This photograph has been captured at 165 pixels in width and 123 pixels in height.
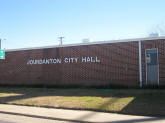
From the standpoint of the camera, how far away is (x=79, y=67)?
16.5 m

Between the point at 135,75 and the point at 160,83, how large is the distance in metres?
1.79

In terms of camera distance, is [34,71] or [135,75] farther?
[34,71]

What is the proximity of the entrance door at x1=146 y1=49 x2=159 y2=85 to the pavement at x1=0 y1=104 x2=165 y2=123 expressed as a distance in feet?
24.9

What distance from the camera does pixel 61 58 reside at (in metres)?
17.2

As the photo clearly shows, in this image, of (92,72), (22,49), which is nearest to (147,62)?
(92,72)

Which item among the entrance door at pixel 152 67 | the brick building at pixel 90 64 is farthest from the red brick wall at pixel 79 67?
the entrance door at pixel 152 67

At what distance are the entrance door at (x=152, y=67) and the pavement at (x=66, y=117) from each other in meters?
7.57

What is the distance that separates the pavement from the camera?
22.6 feet

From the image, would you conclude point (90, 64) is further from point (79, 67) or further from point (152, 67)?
point (152, 67)

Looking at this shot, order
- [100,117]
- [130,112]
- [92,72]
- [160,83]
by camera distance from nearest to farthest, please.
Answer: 1. [100,117]
2. [130,112]
3. [160,83]
4. [92,72]

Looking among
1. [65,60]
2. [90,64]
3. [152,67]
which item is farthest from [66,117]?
[65,60]

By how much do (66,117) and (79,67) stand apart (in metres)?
9.18

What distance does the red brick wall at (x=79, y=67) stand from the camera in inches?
587

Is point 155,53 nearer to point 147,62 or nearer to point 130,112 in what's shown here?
point 147,62
